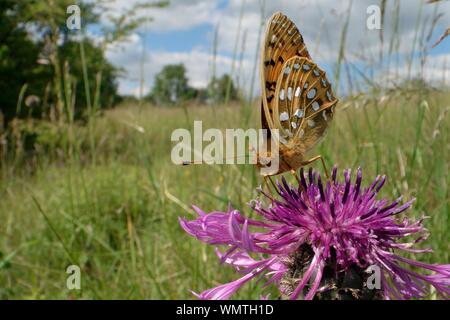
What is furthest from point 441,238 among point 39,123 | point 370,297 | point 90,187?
point 39,123

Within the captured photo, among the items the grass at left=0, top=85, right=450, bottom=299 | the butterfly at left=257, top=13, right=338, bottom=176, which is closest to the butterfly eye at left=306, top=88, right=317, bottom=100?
the butterfly at left=257, top=13, right=338, bottom=176

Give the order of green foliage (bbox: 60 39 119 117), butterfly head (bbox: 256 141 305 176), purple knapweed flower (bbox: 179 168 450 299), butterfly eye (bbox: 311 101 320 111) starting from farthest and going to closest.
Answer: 1. green foliage (bbox: 60 39 119 117)
2. butterfly eye (bbox: 311 101 320 111)
3. butterfly head (bbox: 256 141 305 176)
4. purple knapweed flower (bbox: 179 168 450 299)

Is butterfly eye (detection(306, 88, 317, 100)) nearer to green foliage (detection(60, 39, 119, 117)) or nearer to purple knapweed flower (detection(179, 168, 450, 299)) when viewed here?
purple knapweed flower (detection(179, 168, 450, 299))

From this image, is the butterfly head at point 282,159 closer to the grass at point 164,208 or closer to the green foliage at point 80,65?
the grass at point 164,208

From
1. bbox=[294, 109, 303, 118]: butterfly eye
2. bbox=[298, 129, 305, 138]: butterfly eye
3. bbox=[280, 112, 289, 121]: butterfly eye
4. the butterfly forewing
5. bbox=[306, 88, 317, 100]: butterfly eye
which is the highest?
the butterfly forewing

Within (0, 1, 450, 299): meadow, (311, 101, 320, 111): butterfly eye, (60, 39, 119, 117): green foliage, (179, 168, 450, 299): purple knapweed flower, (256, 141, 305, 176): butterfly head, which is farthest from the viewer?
(60, 39, 119, 117): green foliage

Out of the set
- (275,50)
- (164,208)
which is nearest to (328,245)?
(275,50)
